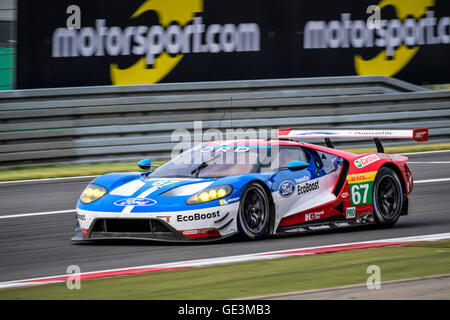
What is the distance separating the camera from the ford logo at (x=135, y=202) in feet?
27.1

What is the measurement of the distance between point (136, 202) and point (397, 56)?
10.3 meters

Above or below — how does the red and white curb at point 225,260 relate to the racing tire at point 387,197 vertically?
below

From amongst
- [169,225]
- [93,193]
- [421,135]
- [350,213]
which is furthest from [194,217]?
[421,135]

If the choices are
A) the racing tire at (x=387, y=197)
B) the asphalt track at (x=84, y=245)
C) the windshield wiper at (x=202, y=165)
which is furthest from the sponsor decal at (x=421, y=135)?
the windshield wiper at (x=202, y=165)

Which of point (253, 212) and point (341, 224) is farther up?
point (253, 212)

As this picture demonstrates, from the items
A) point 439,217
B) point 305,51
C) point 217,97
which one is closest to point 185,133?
point 217,97

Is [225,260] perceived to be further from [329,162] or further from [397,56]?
[397,56]

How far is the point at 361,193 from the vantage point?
970cm

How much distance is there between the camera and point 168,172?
9.19 meters

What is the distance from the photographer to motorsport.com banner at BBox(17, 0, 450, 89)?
1462 centimetres

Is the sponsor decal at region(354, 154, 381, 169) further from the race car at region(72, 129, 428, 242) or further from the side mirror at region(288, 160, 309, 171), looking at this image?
the side mirror at region(288, 160, 309, 171)

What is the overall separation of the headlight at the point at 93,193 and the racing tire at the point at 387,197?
309 cm

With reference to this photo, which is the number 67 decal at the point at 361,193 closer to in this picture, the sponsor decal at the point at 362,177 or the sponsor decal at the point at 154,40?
the sponsor decal at the point at 362,177

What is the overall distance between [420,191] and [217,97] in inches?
163
